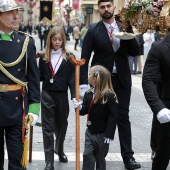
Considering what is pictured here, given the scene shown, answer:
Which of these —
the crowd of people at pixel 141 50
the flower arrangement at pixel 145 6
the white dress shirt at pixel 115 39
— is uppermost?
the flower arrangement at pixel 145 6

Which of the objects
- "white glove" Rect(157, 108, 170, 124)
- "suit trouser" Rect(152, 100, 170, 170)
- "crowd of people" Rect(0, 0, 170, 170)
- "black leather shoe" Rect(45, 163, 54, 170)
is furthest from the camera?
"black leather shoe" Rect(45, 163, 54, 170)

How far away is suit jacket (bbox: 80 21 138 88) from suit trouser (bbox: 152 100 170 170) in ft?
5.24

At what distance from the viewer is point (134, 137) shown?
26.2 ft

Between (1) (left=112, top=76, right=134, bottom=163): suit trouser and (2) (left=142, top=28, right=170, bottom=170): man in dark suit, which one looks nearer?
(2) (left=142, top=28, right=170, bottom=170): man in dark suit

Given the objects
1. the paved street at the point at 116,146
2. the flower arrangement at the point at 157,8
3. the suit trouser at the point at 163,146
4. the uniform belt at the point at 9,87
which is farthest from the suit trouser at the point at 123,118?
the uniform belt at the point at 9,87

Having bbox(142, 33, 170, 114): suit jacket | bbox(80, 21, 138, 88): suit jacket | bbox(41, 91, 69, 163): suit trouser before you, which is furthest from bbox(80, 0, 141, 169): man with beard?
bbox(142, 33, 170, 114): suit jacket

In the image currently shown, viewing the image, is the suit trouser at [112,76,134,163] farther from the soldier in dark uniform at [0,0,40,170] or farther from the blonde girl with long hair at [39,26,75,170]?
the soldier in dark uniform at [0,0,40,170]

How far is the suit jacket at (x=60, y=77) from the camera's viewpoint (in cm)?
612

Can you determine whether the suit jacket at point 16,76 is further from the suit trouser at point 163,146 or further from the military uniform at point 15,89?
the suit trouser at point 163,146

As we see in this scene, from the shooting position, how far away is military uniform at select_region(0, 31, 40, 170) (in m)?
4.45

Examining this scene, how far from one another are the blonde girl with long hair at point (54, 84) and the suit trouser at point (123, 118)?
56 centimetres

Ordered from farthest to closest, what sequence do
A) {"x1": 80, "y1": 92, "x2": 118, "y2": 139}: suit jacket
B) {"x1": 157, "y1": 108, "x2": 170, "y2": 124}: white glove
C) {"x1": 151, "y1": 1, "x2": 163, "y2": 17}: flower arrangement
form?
{"x1": 151, "y1": 1, "x2": 163, "y2": 17}: flower arrangement → {"x1": 80, "y1": 92, "x2": 118, "y2": 139}: suit jacket → {"x1": 157, "y1": 108, "x2": 170, "y2": 124}: white glove

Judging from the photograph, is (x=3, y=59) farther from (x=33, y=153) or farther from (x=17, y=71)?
(x=33, y=153)

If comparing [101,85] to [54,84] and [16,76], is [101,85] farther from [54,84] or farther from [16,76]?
[16,76]
